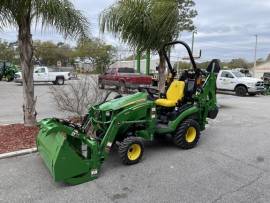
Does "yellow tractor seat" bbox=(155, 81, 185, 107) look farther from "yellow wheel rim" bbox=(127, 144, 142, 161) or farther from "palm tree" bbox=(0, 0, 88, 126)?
"palm tree" bbox=(0, 0, 88, 126)

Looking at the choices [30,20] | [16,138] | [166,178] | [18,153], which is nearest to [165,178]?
[166,178]

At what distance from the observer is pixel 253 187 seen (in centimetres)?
409

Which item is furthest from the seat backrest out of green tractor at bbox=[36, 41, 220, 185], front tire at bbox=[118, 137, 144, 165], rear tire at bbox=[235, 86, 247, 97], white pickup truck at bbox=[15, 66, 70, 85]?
white pickup truck at bbox=[15, 66, 70, 85]

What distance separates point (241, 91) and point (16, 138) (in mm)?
16484

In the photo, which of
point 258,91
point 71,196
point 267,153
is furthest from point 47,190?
point 258,91

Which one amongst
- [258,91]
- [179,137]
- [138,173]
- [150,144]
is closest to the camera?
[138,173]

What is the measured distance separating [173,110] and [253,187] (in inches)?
90.1

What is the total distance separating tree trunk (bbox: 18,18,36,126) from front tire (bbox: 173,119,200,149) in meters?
3.51

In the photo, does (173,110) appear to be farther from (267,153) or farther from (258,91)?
(258,91)

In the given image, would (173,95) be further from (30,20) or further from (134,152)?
(30,20)

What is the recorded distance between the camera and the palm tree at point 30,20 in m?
5.52

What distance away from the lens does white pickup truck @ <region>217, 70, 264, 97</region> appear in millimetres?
18859

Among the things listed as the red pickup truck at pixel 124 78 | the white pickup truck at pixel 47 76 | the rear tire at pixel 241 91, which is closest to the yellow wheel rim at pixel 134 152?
the red pickup truck at pixel 124 78

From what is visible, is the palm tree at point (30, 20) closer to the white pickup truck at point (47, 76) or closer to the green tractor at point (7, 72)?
the white pickup truck at point (47, 76)
